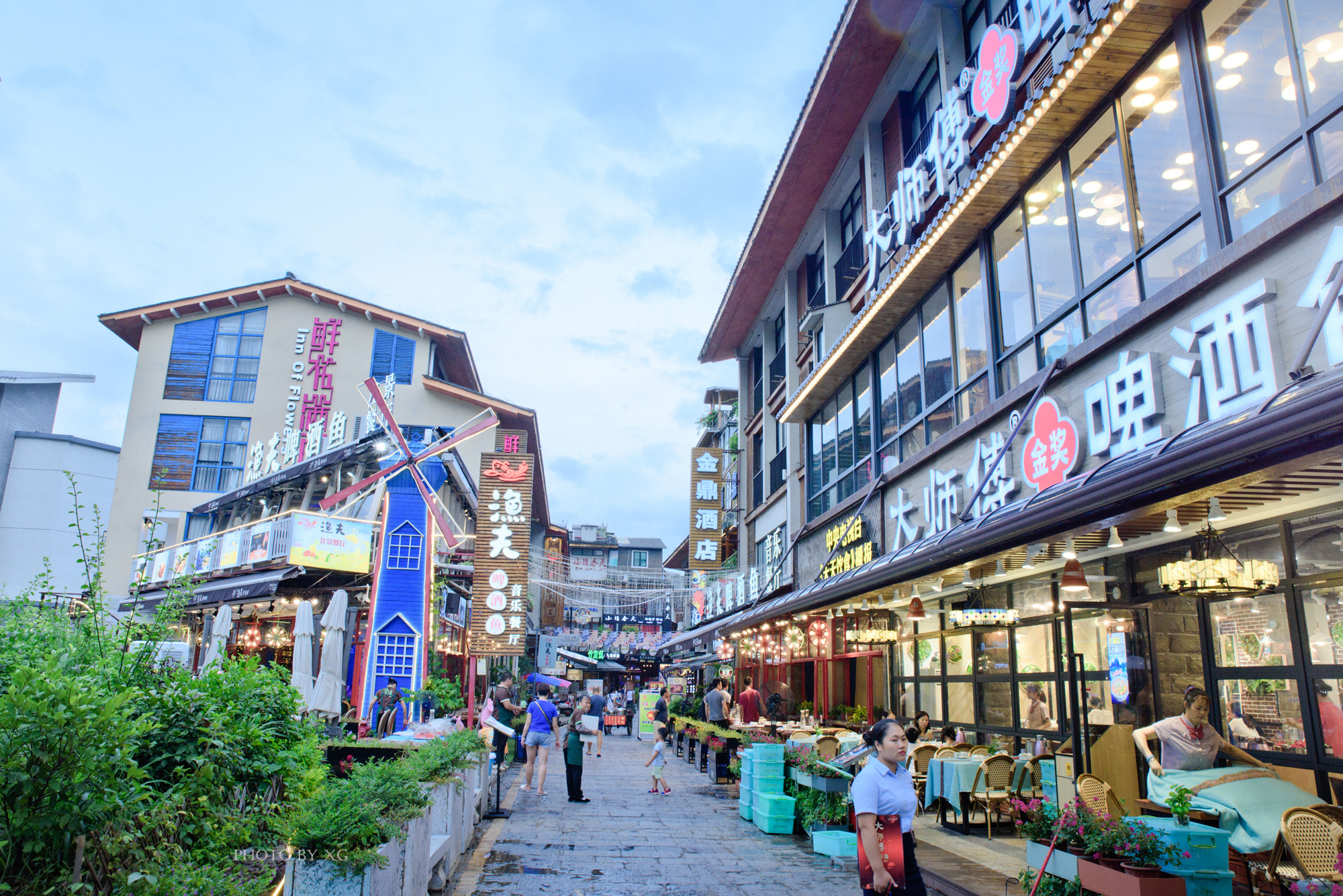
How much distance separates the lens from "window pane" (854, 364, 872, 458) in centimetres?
1698

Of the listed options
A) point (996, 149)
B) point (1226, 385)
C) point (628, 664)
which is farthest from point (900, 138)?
point (628, 664)

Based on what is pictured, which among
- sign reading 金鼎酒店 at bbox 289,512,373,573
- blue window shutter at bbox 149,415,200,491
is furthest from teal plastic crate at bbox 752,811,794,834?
blue window shutter at bbox 149,415,200,491

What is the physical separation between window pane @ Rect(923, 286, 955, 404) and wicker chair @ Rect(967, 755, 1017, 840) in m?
5.52

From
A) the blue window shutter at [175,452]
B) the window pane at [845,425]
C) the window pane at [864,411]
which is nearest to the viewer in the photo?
the window pane at [864,411]

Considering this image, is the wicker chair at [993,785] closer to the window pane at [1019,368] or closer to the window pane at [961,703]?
the window pane at [961,703]

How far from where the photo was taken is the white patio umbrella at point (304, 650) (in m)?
16.8

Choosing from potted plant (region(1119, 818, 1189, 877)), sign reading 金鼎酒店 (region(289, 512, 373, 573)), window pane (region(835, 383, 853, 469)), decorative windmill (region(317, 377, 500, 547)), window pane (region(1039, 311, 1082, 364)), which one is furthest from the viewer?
decorative windmill (region(317, 377, 500, 547))

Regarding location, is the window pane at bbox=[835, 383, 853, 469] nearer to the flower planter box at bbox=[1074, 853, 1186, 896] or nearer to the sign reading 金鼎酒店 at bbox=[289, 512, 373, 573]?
the sign reading 金鼎酒店 at bbox=[289, 512, 373, 573]

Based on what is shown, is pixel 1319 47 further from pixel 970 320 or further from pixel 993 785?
pixel 993 785

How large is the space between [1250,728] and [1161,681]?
137 cm

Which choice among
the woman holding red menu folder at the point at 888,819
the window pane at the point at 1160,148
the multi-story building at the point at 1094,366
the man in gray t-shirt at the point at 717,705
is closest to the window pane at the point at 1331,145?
the multi-story building at the point at 1094,366

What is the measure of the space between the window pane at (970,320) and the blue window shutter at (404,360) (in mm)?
24757

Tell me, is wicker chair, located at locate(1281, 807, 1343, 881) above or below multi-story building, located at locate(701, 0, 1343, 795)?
below

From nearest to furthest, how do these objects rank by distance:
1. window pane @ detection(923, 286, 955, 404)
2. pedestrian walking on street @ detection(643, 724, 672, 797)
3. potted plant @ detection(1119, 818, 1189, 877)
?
potted plant @ detection(1119, 818, 1189, 877), window pane @ detection(923, 286, 955, 404), pedestrian walking on street @ detection(643, 724, 672, 797)
